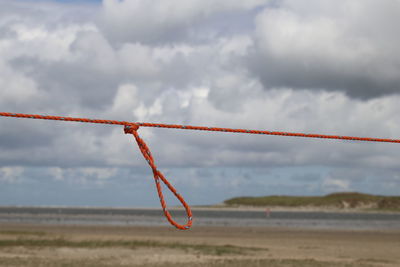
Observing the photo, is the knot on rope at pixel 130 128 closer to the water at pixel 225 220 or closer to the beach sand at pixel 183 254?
the beach sand at pixel 183 254

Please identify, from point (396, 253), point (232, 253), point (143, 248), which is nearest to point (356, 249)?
point (396, 253)

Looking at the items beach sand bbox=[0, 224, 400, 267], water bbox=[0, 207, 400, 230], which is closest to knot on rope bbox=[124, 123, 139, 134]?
beach sand bbox=[0, 224, 400, 267]

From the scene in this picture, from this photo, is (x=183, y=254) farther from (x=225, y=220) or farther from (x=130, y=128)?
(x=225, y=220)

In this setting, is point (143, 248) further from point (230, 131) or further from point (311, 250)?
point (230, 131)

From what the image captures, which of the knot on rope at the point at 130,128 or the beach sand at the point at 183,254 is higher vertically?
the knot on rope at the point at 130,128

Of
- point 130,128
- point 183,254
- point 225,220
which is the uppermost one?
point 130,128

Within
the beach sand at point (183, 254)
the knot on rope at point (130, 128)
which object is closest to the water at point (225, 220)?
the beach sand at point (183, 254)

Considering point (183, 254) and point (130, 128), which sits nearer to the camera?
point (130, 128)

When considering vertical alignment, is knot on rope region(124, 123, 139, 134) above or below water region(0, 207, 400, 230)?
above

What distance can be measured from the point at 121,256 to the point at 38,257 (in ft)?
10.4

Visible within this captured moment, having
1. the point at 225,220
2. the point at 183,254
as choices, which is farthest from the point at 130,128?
the point at 225,220

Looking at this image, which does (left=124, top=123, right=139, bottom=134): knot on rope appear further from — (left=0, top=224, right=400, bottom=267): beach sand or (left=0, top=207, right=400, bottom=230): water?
(left=0, top=207, right=400, bottom=230): water

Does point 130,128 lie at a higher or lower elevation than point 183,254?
higher

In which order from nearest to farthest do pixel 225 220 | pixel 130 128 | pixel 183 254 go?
1. pixel 130 128
2. pixel 183 254
3. pixel 225 220
